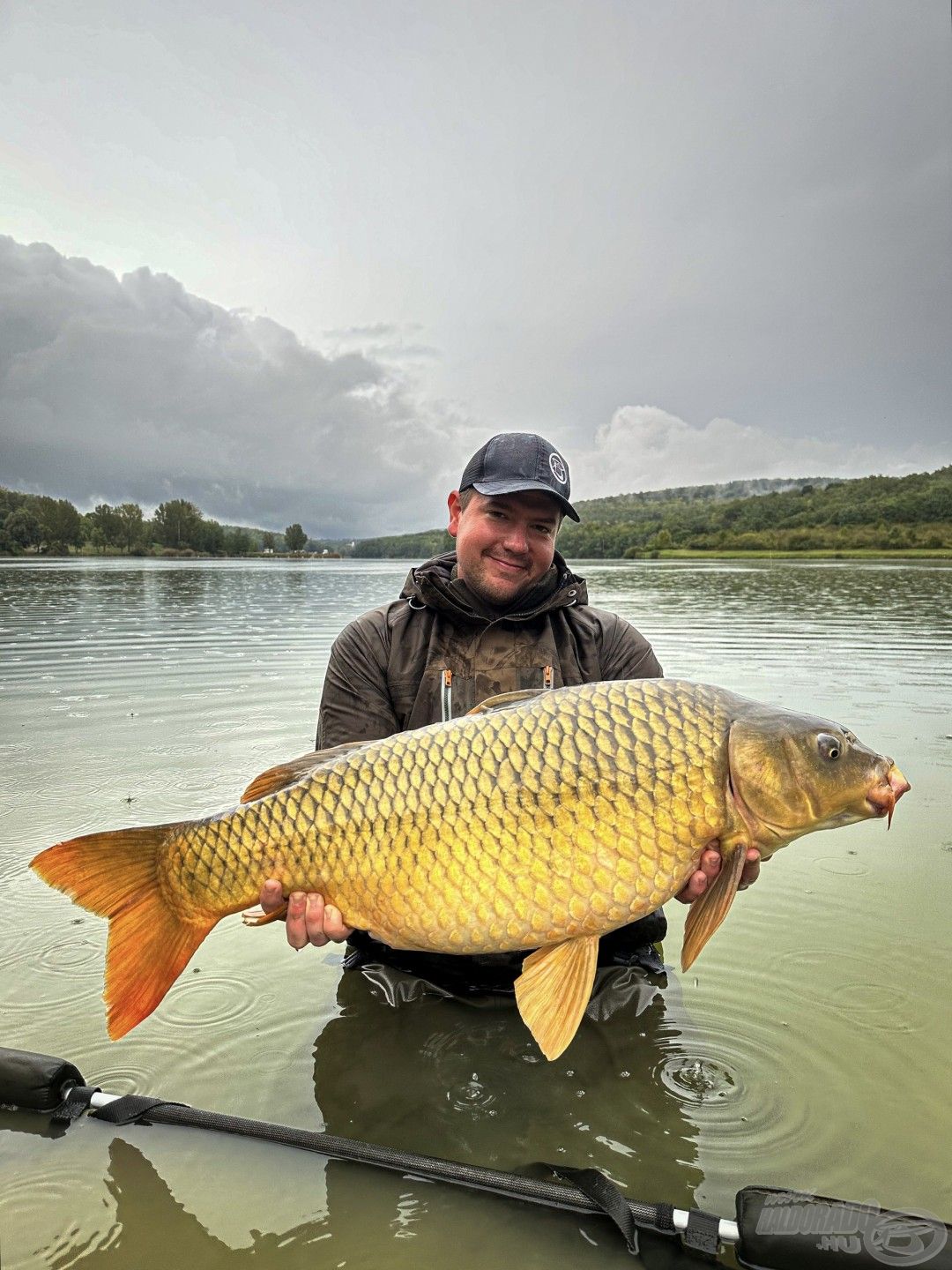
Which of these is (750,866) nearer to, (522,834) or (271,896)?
(522,834)

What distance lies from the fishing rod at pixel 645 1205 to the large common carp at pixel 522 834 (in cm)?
23

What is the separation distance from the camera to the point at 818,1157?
1.79 m

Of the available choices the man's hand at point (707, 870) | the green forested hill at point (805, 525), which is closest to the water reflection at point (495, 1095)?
the man's hand at point (707, 870)

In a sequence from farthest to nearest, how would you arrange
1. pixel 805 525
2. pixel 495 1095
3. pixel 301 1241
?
pixel 805 525, pixel 495 1095, pixel 301 1241

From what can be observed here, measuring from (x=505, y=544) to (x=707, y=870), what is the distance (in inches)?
47.8

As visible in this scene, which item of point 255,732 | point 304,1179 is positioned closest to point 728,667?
point 255,732

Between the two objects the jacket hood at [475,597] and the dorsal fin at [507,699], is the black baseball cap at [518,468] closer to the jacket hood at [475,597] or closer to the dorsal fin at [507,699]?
the jacket hood at [475,597]

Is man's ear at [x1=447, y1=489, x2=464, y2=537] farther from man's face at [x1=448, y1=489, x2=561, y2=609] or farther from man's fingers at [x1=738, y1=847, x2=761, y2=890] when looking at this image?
man's fingers at [x1=738, y1=847, x2=761, y2=890]

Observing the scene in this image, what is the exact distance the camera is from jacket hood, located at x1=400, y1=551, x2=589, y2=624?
2.59m

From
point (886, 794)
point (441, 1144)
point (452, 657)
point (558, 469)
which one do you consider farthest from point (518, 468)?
point (441, 1144)

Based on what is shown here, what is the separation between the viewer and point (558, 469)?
2568mm

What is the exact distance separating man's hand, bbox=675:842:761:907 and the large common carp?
26 mm

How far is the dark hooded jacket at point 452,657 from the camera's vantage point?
252 centimetres

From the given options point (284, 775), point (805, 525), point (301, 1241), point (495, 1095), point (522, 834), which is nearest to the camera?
point (301, 1241)
